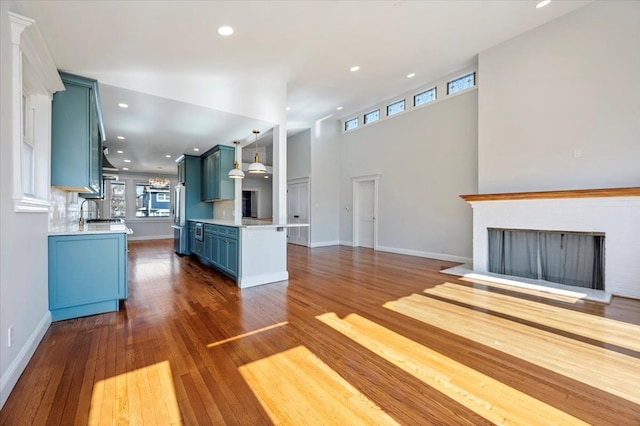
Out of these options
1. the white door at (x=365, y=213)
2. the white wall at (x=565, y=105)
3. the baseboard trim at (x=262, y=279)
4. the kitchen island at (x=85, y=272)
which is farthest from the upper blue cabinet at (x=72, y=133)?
the white door at (x=365, y=213)

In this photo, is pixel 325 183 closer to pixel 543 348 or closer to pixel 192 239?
pixel 192 239

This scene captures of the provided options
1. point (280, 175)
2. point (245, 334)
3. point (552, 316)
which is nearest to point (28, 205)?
point (245, 334)

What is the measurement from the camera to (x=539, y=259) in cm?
454

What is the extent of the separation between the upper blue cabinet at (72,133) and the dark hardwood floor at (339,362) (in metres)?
1.53

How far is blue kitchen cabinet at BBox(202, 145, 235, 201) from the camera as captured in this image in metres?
5.91

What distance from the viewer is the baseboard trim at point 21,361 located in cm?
164

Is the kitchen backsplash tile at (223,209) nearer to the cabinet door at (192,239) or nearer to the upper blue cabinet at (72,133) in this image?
the cabinet door at (192,239)

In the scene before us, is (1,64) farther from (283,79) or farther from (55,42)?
(283,79)

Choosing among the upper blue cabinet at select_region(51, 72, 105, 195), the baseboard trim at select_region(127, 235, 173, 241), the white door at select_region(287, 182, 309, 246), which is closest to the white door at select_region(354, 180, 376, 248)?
the white door at select_region(287, 182, 309, 246)

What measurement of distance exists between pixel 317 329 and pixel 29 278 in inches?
93.2

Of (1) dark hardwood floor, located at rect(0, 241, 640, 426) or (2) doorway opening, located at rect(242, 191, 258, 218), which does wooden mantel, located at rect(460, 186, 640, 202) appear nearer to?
(1) dark hardwood floor, located at rect(0, 241, 640, 426)

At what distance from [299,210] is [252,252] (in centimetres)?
472

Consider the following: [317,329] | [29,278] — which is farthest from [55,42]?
[317,329]

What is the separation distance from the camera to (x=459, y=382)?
5.95 ft
